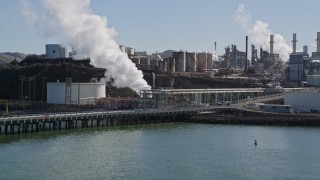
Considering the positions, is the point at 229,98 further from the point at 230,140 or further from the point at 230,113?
the point at 230,140

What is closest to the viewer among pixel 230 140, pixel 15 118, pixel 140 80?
pixel 230 140

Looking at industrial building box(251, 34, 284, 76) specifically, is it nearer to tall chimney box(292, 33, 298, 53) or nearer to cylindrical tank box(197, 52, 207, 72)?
tall chimney box(292, 33, 298, 53)

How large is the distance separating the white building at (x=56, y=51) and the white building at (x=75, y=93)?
27.0m

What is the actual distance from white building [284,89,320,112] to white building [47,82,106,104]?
17410mm

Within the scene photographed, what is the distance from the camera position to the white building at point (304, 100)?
43.8 metres

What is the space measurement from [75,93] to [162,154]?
93.4ft

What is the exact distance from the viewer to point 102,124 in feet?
124

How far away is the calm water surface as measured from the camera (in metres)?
20.0

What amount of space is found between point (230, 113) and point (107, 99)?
1226 centimetres

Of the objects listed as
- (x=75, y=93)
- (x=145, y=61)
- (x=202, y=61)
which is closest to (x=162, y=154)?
(x=75, y=93)

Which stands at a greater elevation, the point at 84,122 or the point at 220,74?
the point at 220,74

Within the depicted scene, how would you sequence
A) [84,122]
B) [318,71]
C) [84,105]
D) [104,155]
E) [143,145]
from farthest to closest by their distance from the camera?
[318,71] < [84,105] < [84,122] < [143,145] < [104,155]

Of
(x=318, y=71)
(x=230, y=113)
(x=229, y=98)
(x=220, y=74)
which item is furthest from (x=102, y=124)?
(x=318, y=71)

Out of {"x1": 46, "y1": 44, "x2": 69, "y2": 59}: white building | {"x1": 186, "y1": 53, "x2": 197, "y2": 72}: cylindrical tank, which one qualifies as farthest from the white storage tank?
{"x1": 46, "y1": 44, "x2": 69, "y2": 59}: white building
